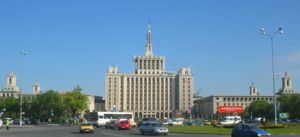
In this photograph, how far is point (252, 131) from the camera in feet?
121

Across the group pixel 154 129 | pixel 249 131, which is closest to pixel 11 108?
pixel 154 129

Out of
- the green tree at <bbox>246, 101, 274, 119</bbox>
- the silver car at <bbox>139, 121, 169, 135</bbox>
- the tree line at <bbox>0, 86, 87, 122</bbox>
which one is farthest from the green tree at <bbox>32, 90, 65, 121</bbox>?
the silver car at <bbox>139, 121, 169, 135</bbox>

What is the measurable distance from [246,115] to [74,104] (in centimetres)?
6708

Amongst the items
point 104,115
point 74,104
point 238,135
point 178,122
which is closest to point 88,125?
point 238,135

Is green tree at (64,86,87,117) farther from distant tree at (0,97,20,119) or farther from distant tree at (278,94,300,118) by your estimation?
distant tree at (278,94,300,118)

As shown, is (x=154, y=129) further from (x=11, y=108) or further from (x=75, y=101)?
(x=11, y=108)

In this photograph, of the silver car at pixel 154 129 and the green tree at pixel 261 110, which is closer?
the silver car at pixel 154 129

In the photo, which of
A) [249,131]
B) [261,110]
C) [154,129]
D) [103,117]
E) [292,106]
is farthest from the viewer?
[261,110]

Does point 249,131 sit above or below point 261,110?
below

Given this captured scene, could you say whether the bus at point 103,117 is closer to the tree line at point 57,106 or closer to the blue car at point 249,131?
the tree line at point 57,106

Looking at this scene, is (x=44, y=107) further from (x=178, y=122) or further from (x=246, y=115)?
(x=246, y=115)

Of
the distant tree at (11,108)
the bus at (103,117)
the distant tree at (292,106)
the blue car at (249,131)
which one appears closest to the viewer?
the blue car at (249,131)

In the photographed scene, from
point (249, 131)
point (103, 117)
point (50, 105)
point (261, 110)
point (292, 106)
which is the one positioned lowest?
point (249, 131)

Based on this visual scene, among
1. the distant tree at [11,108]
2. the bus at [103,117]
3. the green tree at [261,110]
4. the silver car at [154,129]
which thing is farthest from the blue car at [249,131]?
the distant tree at [11,108]
